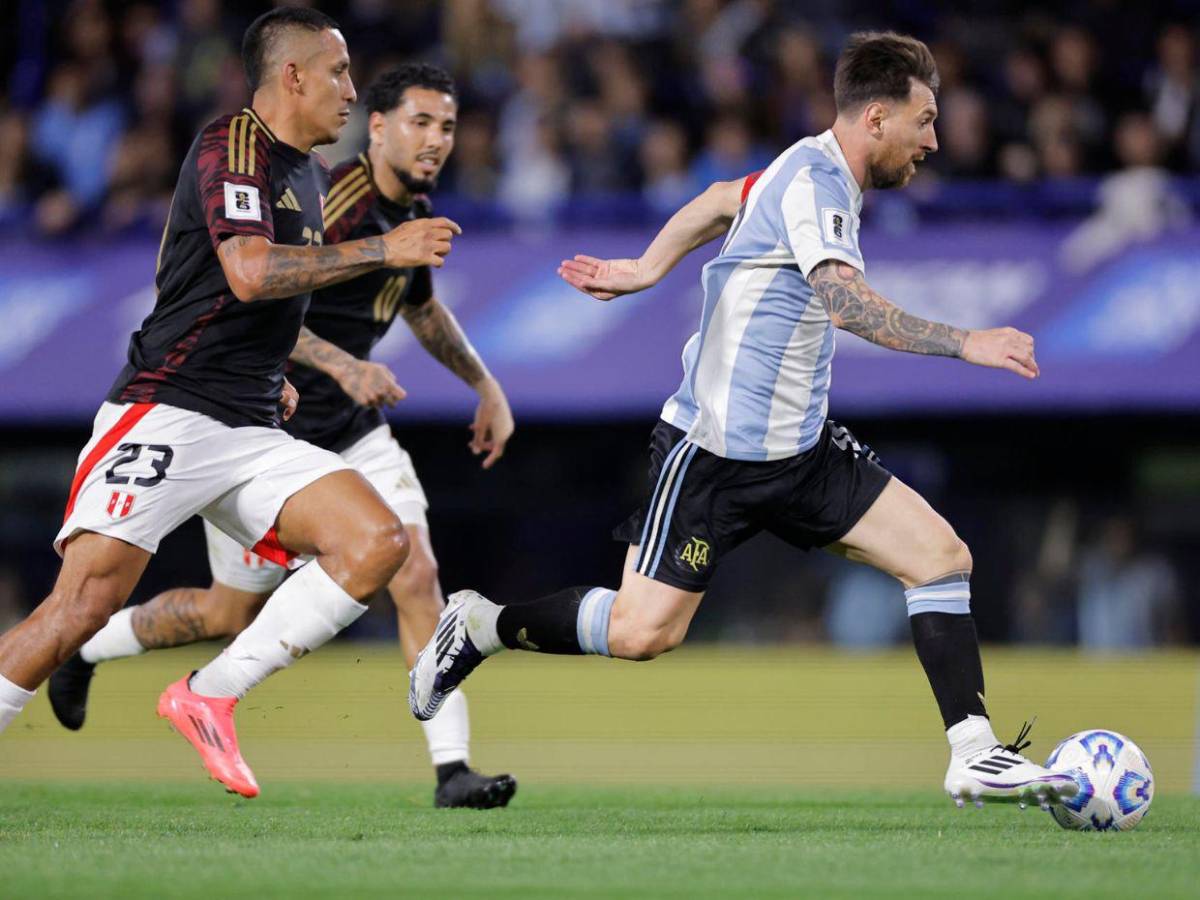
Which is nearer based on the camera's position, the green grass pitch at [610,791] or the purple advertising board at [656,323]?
the green grass pitch at [610,791]

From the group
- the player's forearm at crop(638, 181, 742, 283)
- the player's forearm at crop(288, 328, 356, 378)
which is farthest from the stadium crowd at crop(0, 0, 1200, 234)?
the player's forearm at crop(638, 181, 742, 283)

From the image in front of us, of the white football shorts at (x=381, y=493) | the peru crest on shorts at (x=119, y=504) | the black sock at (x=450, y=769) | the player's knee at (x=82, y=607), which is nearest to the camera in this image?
the player's knee at (x=82, y=607)

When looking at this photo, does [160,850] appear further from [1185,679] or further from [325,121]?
[1185,679]

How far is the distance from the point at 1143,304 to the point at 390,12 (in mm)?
6432

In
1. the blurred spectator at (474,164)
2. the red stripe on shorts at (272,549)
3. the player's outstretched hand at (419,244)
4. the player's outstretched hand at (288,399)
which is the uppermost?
the blurred spectator at (474,164)

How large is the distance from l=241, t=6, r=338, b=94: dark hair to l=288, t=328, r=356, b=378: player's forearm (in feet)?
3.43

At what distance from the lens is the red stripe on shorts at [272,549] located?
6.16m

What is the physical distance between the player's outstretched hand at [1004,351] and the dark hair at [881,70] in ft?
3.47

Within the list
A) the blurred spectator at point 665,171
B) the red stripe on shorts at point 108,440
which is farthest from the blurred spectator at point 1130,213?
the red stripe on shorts at point 108,440

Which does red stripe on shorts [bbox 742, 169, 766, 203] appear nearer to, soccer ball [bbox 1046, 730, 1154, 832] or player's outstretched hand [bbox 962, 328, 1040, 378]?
player's outstretched hand [bbox 962, 328, 1040, 378]

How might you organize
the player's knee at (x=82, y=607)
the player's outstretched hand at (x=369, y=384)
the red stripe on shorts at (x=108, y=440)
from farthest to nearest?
the player's outstretched hand at (x=369, y=384) < the red stripe on shorts at (x=108, y=440) < the player's knee at (x=82, y=607)

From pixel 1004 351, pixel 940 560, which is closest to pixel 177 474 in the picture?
pixel 940 560

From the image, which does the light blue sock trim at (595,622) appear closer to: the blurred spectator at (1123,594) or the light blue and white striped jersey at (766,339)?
the light blue and white striped jersey at (766,339)

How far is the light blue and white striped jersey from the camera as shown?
619cm
